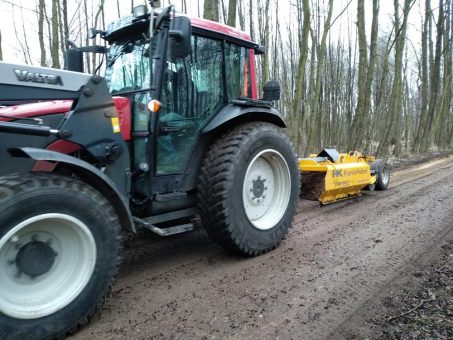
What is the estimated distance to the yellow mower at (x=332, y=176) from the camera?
19.4 feet

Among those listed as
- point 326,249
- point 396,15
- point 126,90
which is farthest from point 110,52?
point 396,15

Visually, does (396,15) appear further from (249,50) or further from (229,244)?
(229,244)

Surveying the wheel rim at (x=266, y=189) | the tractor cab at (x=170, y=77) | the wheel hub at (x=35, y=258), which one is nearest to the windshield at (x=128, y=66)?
the tractor cab at (x=170, y=77)

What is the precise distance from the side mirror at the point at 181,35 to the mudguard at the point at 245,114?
841 millimetres

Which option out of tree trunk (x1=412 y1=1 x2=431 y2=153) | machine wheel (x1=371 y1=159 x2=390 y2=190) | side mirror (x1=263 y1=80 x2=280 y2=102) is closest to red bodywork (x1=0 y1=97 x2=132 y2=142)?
side mirror (x1=263 y1=80 x2=280 y2=102)

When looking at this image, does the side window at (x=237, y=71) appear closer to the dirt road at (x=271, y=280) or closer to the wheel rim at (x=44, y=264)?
the dirt road at (x=271, y=280)

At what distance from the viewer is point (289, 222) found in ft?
13.9

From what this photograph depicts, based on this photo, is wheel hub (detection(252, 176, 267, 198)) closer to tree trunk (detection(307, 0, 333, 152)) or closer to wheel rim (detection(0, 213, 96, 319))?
wheel rim (detection(0, 213, 96, 319))

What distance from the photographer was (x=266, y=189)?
Result: 4.18m

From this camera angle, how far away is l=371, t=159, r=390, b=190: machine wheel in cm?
731

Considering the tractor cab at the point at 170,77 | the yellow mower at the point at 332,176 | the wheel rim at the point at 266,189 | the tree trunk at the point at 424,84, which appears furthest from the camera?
the tree trunk at the point at 424,84

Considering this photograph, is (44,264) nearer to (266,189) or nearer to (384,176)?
(266,189)

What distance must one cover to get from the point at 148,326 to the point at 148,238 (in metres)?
1.85

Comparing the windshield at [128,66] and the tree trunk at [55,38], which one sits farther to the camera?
the tree trunk at [55,38]
